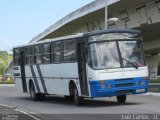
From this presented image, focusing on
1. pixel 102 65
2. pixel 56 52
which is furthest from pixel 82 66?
pixel 56 52

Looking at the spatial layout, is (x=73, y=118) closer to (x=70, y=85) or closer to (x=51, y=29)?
(x=70, y=85)

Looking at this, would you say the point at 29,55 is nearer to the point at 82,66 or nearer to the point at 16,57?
the point at 16,57

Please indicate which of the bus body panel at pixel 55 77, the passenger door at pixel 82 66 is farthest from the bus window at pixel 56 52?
the passenger door at pixel 82 66

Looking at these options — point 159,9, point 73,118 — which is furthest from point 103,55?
point 159,9

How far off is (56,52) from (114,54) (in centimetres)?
385

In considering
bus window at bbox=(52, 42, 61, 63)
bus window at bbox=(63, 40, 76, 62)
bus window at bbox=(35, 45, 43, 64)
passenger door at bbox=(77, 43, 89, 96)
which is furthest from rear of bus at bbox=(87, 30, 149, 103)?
bus window at bbox=(35, 45, 43, 64)

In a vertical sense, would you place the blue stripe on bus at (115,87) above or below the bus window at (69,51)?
below

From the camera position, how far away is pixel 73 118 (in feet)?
52.4

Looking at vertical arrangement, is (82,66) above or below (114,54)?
below

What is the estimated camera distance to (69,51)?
2192 cm

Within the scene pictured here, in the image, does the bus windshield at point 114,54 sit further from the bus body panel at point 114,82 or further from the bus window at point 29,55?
the bus window at point 29,55

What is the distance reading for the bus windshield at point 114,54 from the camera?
2006 cm

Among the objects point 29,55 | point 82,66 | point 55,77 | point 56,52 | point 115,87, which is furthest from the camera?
point 29,55

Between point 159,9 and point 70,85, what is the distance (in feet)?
68.4
